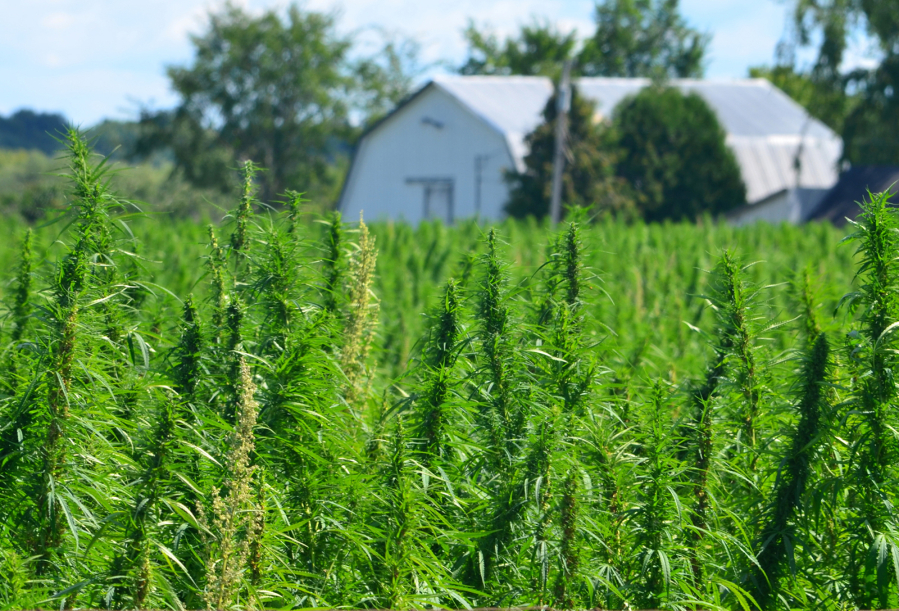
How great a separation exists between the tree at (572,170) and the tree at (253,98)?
26940 mm

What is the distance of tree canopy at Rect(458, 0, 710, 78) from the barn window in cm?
2471

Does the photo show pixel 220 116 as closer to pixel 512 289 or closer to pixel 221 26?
pixel 221 26

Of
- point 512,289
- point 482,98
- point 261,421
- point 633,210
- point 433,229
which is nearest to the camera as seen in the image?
point 261,421

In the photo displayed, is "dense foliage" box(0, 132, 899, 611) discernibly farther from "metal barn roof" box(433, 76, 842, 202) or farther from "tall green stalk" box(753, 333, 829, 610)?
"metal barn roof" box(433, 76, 842, 202)

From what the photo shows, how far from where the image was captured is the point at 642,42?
243ft

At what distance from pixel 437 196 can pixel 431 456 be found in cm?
3766

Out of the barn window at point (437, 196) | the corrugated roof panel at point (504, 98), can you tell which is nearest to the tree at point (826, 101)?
the corrugated roof panel at point (504, 98)

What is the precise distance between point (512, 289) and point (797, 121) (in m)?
44.5

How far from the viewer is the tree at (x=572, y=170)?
29.7m

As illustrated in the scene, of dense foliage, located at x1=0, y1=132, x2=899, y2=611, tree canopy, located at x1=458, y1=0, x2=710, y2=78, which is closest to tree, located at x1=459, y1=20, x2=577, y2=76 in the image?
tree canopy, located at x1=458, y1=0, x2=710, y2=78

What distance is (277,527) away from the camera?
104 inches

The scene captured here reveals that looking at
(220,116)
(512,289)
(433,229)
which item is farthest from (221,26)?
(512,289)

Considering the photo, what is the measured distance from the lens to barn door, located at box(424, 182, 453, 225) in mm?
39312

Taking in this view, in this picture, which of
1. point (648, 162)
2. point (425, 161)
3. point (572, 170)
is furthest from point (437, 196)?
point (572, 170)
